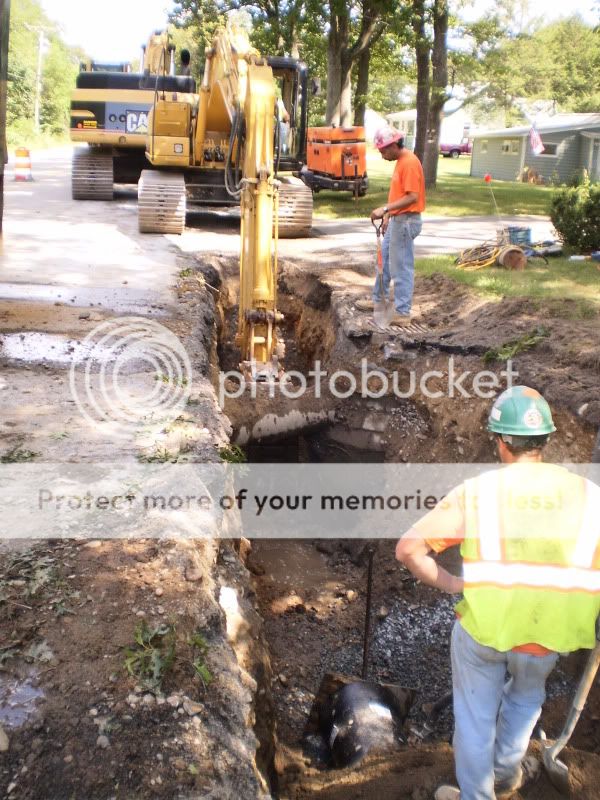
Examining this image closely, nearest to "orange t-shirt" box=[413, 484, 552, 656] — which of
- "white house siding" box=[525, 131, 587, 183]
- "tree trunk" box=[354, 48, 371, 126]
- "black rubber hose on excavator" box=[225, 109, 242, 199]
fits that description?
"black rubber hose on excavator" box=[225, 109, 242, 199]

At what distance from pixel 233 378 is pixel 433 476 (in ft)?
8.67

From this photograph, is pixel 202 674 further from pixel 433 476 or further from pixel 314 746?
pixel 433 476

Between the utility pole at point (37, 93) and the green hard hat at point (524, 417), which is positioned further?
the utility pole at point (37, 93)

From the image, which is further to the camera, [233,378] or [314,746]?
[233,378]

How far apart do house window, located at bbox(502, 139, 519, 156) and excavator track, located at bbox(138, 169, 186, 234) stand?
2903 centimetres

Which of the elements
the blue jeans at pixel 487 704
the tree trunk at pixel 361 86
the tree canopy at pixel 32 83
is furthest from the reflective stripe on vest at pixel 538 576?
the tree canopy at pixel 32 83

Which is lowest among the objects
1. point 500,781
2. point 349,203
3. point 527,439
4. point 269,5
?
point 500,781

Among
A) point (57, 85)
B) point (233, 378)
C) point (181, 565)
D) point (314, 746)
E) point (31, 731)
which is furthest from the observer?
point (57, 85)

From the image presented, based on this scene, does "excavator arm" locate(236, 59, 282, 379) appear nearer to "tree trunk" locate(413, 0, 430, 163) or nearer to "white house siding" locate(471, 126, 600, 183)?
"tree trunk" locate(413, 0, 430, 163)

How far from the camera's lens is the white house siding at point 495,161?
38125mm

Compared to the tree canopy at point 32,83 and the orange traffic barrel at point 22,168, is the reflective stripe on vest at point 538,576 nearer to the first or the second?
the orange traffic barrel at point 22,168

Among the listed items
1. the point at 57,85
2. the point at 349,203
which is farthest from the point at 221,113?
the point at 57,85

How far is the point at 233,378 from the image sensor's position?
8562mm

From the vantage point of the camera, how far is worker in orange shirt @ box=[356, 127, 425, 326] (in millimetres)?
7613
